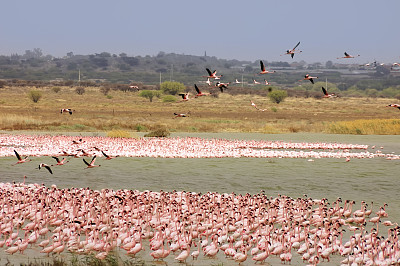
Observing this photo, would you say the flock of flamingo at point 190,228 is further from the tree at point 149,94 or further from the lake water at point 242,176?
the tree at point 149,94

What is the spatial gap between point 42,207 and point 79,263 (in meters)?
3.73

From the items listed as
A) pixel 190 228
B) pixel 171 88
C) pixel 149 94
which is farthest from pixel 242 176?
pixel 171 88

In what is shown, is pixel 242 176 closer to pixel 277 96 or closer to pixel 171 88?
pixel 277 96

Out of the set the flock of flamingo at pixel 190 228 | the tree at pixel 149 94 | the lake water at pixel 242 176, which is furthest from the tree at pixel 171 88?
the flock of flamingo at pixel 190 228

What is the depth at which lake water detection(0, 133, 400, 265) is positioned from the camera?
21.2m

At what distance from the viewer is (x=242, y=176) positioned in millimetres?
24562

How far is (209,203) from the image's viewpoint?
16.1m

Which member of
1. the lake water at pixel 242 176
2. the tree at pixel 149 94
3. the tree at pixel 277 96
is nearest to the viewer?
the lake water at pixel 242 176

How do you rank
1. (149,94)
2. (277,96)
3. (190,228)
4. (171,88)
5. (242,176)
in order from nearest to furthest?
(190,228) < (242,176) < (277,96) < (149,94) < (171,88)

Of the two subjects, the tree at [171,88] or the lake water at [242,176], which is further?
the tree at [171,88]

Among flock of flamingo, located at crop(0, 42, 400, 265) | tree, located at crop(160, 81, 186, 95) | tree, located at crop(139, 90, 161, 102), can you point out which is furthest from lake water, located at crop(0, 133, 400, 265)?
tree, located at crop(160, 81, 186, 95)

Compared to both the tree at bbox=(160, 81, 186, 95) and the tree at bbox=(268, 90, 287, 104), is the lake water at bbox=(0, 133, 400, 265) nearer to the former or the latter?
the tree at bbox=(268, 90, 287, 104)

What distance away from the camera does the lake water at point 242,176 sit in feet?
69.5

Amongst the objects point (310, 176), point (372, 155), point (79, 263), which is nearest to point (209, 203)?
point (79, 263)
